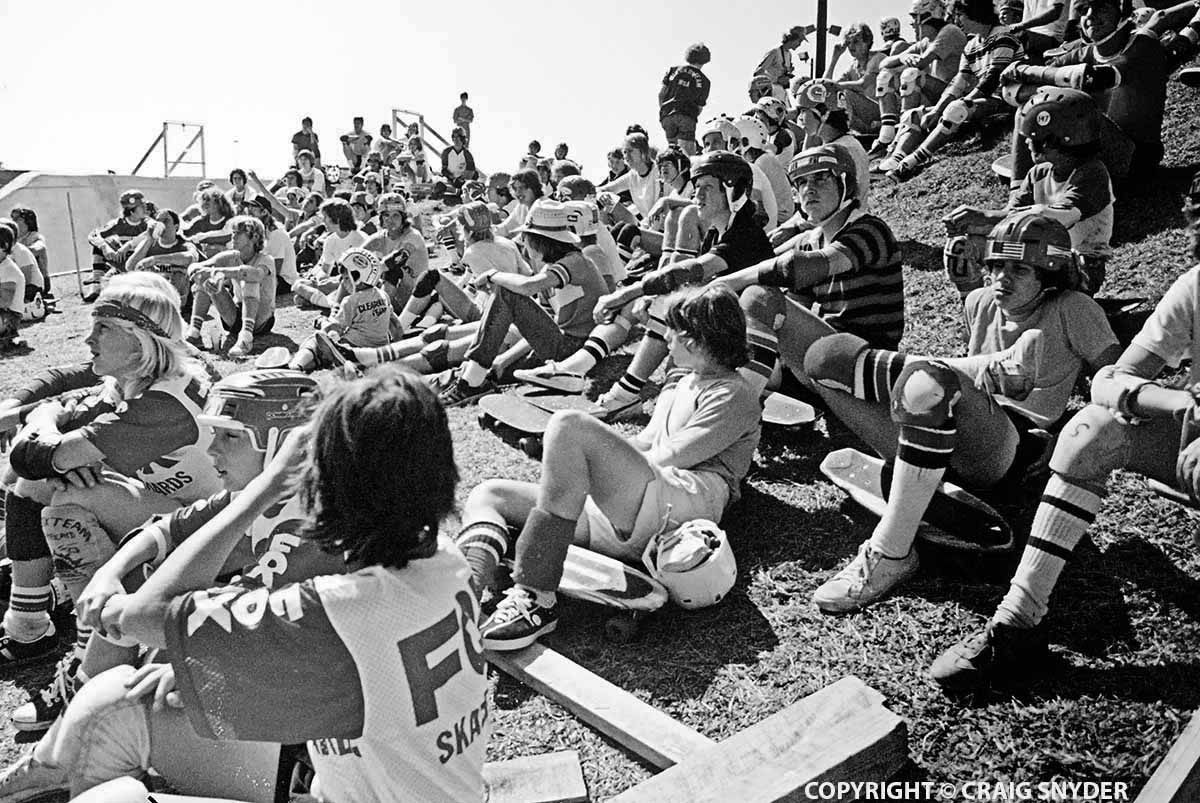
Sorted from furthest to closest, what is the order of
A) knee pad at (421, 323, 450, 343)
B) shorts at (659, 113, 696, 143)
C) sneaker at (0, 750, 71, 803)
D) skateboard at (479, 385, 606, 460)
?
1. shorts at (659, 113, 696, 143)
2. knee pad at (421, 323, 450, 343)
3. skateboard at (479, 385, 606, 460)
4. sneaker at (0, 750, 71, 803)

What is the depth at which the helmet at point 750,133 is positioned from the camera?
9656mm

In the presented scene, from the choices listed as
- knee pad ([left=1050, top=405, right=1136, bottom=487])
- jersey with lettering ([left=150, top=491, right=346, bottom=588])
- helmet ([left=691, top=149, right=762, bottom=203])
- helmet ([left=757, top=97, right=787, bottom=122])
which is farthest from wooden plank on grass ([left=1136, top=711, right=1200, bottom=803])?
helmet ([left=757, top=97, right=787, bottom=122])

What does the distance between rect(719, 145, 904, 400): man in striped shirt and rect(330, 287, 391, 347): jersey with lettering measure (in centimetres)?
413

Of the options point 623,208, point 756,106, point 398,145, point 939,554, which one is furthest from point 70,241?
point 939,554

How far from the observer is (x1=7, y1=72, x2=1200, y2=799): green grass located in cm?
262

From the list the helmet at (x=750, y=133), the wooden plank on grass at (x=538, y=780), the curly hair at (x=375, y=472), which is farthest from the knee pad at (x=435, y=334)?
the curly hair at (x=375, y=472)

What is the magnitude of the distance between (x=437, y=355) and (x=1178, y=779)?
243 inches

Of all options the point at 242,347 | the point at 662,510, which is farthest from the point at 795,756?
the point at 242,347

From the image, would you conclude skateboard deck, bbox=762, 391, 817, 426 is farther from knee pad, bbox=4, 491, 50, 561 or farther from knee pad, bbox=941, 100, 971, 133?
knee pad, bbox=941, 100, 971, 133

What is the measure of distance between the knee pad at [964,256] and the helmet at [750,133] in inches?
201

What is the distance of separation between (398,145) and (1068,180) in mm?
18597

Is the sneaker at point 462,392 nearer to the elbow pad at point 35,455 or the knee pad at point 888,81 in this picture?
the elbow pad at point 35,455

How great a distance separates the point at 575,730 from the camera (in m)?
2.94

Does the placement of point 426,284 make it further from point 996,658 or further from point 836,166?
point 996,658
